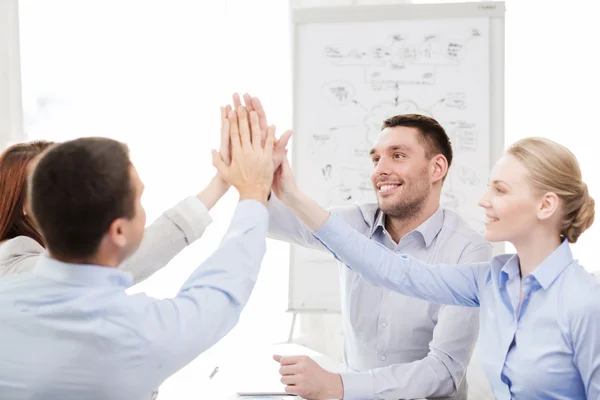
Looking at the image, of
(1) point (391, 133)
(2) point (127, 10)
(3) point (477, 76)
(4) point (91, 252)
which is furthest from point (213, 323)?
(2) point (127, 10)

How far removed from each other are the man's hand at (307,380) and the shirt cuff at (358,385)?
0.07ft

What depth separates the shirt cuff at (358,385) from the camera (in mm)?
1731

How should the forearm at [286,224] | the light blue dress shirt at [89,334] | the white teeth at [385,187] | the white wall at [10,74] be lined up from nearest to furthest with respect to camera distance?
the light blue dress shirt at [89,334] < the forearm at [286,224] < the white teeth at [385,187] < the white wall at [10,74]

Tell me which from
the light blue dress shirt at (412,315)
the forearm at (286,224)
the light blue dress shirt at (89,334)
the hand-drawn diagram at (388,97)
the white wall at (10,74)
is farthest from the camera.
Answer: the white wall at (10,74)

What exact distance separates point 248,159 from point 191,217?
254 millimetres

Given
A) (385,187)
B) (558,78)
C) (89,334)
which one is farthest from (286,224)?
(558,78)

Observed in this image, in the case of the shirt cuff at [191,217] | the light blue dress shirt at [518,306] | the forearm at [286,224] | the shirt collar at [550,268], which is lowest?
the light blue dress shirt at [518,306]

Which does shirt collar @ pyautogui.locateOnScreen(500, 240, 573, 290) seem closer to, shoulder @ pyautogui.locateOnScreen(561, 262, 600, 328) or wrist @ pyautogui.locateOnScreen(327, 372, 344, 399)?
shoulder @ pyautogui.locateOnScreen(561, 262, 600, 328)

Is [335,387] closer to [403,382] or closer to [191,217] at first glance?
[403,382]

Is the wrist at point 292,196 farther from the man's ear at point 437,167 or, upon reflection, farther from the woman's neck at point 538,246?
the man's ear at point 437,167

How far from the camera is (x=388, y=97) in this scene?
132 inches

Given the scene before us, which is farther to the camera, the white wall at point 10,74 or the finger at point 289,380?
the white wall at point 10,74

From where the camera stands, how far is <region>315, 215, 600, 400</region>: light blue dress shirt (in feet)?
5.00

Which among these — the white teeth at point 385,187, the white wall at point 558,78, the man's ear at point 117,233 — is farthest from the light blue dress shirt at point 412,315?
the white wall at point 558,78
